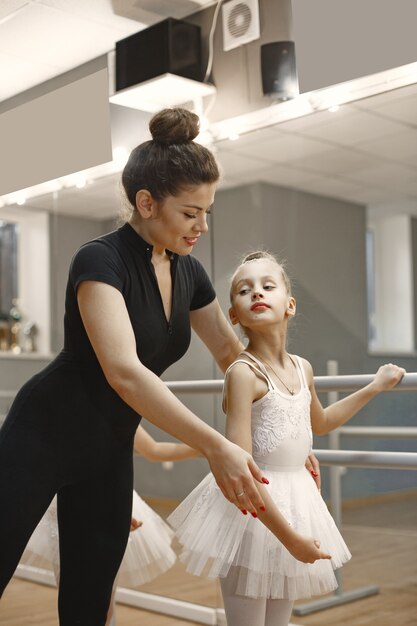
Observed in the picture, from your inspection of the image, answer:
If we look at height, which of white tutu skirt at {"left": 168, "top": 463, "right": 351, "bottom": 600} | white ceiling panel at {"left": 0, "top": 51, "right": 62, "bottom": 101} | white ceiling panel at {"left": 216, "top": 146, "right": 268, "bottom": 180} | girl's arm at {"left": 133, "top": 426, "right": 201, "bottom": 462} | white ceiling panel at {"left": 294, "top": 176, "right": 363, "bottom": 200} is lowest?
white tutu skirt at {"left": 168, "top": 463, "right": 351, "bottom": 600}

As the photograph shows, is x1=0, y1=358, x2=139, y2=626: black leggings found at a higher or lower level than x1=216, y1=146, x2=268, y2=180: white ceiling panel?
lower

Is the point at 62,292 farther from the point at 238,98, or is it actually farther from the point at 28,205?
the point at 238,98

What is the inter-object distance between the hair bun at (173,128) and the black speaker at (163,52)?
192cm

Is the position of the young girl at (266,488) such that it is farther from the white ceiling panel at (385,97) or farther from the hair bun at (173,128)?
the white ceiling panel at (385,97)

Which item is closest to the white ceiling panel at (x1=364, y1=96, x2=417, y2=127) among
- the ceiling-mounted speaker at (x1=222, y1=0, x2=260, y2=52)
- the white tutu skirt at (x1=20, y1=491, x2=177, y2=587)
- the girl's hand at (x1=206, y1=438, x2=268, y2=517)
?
the ceiling-mounted speaker at (x1=222, y1=0, x2=260, y2=52)

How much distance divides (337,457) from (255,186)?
43.7 inches

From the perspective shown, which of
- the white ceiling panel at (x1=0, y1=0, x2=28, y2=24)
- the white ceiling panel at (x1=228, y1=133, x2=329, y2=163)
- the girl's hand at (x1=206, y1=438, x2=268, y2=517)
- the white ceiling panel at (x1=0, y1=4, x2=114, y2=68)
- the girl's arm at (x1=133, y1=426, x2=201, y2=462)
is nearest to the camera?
the girl's hand at (x1=206, y1=438, x2=268, y2=517)

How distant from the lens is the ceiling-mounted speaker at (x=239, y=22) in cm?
326

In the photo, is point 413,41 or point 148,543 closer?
point 148,543

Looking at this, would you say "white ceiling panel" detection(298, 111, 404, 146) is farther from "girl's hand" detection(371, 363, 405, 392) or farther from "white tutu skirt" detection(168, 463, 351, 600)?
"white tutu skirt" detection(168, 463, 351, 600)

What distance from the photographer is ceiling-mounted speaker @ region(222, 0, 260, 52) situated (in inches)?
128

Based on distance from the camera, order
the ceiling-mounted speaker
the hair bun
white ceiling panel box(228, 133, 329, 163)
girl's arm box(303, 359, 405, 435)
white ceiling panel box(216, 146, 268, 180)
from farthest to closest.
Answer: the ceiling-mounted speaker < white ceiling panel box(216, 146, 268, 180) < white ceiling panel box(228, 133, 329, 163) < girl's arm box(303, 359, 405, 435) < the hair bun

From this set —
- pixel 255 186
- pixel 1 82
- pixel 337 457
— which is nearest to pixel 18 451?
pixel 337 457

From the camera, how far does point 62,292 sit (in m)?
3.82
